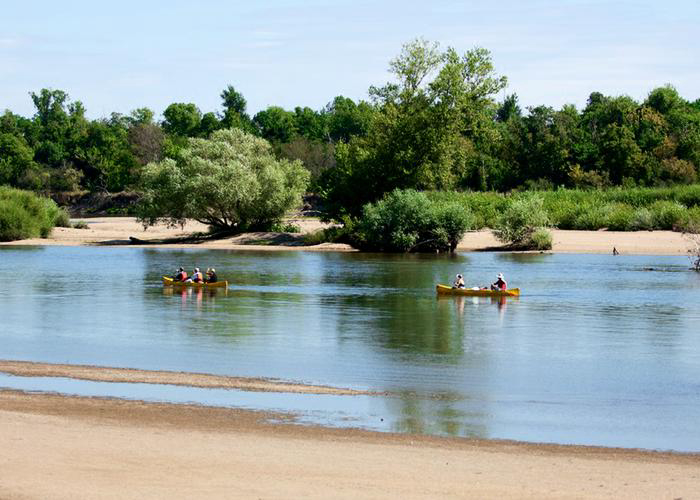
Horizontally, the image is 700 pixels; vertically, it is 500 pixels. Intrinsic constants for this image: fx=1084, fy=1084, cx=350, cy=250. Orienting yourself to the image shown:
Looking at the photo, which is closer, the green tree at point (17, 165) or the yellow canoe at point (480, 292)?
the yellow canoe at point (480, 292)

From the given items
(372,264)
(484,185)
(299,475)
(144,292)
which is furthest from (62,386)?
(484,185)

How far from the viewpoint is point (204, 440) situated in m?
18.7

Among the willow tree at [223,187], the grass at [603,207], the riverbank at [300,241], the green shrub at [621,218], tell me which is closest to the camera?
the riverbank at [300,241]

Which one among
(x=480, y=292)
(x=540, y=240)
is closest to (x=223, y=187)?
(x=540, y=240)

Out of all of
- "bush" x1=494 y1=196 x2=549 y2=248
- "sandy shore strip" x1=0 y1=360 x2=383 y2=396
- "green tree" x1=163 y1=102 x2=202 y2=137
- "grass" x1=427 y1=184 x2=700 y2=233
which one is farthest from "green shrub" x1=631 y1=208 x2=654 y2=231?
"green tree" x1=163 y1=102 x2=202 y2=137

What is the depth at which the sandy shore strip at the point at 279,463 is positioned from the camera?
1545cm

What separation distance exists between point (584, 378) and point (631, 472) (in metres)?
10.3

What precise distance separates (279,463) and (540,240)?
63.0 meters

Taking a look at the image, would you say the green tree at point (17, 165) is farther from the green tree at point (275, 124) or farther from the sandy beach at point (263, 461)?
the sandy beach at point (263, 461)

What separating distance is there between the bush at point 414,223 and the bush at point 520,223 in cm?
262

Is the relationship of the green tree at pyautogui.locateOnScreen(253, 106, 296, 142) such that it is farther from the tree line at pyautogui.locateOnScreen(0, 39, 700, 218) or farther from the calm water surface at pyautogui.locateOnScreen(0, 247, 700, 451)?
the calm water surface at pyautogui.locateOnScreen(0, 247, 700, 451)

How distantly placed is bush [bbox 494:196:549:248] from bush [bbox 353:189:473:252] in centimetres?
262

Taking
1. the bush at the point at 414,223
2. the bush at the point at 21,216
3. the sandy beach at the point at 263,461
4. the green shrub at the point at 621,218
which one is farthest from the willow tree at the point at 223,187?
the sandy beach at the point at 263,461

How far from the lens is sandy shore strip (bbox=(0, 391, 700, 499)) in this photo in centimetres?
1545
